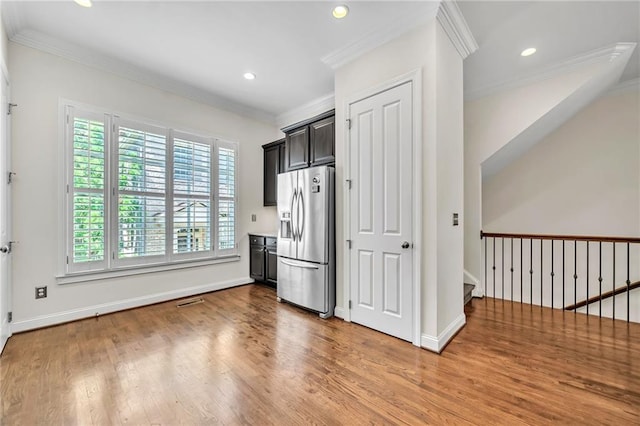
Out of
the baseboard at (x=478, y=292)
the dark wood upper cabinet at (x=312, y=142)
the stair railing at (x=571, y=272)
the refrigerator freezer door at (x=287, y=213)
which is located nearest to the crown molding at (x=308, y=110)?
the dark wood upper cabinet at (x=312, y=142)

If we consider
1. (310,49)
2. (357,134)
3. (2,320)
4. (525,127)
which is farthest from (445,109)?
(2,320)

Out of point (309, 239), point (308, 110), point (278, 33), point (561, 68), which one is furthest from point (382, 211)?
point (561, 68)

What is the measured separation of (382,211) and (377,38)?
1766mm

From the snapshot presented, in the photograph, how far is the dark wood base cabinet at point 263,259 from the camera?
4.25 meters

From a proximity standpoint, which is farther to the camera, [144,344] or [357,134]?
[357,134]

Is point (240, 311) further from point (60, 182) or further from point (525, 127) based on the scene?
point (525, 127)

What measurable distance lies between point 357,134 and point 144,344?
9.71 ft

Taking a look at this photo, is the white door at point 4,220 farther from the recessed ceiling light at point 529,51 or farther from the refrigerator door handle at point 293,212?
the recessed ceiling light at point 529,51

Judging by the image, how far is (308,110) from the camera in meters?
4.59

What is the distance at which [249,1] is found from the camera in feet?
7.57

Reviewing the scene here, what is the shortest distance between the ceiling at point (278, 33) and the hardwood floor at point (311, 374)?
3.01 metres

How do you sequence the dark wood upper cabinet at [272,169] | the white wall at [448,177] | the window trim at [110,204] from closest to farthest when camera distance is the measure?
1. the white wall at [448,177]
2. the window trim at [110,204]
3. the dark wood upper cabinet at [272,169]

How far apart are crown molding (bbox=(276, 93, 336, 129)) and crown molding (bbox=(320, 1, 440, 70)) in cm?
101

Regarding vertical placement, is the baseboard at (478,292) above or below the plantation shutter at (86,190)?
below
